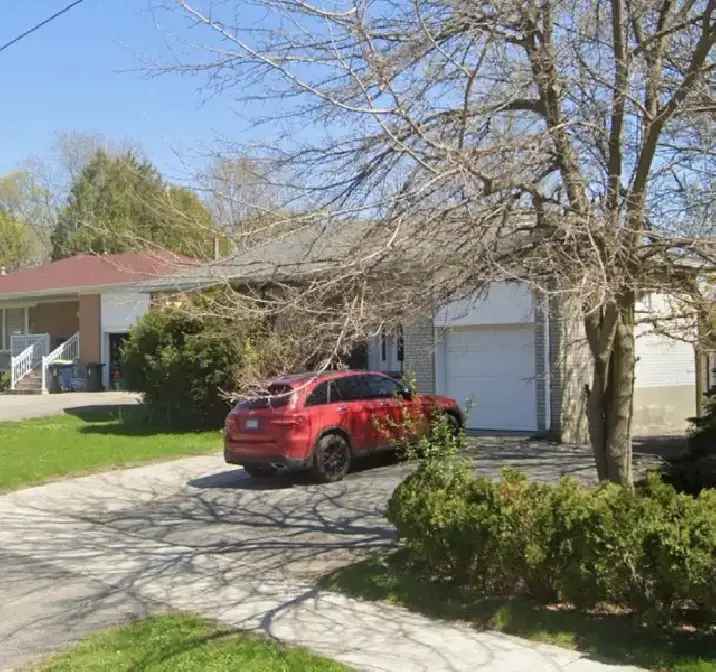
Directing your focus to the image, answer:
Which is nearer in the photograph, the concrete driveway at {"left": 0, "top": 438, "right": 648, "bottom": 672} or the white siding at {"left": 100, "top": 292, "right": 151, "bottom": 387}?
the concrete driveway at {"left": 0, "top": 438, "right": 648, "bottom": 672}

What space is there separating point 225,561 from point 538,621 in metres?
3.53

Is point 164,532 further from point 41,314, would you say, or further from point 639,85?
point 41,314

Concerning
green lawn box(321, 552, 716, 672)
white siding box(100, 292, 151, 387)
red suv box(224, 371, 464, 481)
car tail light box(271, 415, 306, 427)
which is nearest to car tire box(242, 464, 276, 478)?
red suv box(224, 371, 464, 481)

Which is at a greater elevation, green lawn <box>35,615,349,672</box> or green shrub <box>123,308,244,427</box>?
green shrub <box>123,308,244,427</box>

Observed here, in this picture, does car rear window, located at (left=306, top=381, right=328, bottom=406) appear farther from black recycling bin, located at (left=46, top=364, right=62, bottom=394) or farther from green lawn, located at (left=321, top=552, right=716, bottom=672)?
black recycling bin, located at (left=46, top=364, right=62, bottom=394)

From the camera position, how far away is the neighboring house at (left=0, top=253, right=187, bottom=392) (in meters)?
32.1

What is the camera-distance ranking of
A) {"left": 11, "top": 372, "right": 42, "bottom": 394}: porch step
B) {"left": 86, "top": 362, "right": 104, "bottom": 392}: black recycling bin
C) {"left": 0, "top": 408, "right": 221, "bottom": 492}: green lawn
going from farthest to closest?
{"left": 11, "top": 372, "right": 42, "bottom": 394}: porch step → {"left": 86, "top": 362, "right": 104, "bottom": 392}: black recycling bin → {"left": 0, "top": 408, "right": 221, "bottom": 492}: green lawn

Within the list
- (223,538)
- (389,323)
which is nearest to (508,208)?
(389,323)

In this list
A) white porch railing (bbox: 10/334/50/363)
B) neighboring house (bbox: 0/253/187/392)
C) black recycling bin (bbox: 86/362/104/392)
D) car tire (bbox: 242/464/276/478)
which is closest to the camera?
car tire (bbox: 242/464/276/478)

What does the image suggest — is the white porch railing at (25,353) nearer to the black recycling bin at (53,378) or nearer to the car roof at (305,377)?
the black recycling bin at (53,378)

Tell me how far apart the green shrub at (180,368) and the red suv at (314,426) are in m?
4.85

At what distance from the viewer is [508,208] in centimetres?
692

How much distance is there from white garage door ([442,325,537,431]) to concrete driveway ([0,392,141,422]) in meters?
9.03

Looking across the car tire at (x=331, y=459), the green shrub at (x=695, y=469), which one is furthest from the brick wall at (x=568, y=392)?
the green shrub at (x=695, y=469)
